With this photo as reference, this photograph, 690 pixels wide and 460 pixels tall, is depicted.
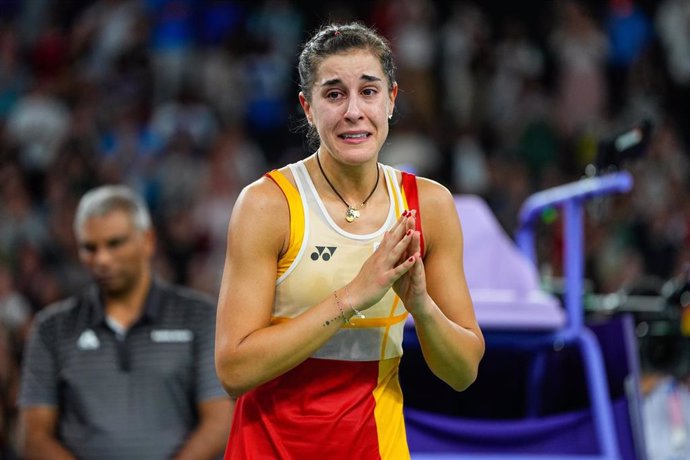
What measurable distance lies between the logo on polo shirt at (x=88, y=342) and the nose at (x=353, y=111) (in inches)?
78.0

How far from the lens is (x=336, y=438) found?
2.84 m

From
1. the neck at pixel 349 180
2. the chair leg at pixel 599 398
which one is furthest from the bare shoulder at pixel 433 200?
the chair leg at pixel 599 398

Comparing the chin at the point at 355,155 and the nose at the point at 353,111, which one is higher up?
the nose at the point at 353,111

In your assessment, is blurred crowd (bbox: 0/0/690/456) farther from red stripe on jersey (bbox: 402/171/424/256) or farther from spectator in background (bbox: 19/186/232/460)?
red stripe on jersey (bbox: 402/171/424/256)

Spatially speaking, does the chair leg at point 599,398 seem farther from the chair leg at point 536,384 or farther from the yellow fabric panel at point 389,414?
the yellow fabric panel at point 389,414

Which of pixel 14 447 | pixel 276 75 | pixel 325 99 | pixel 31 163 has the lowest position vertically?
pixel 14 447

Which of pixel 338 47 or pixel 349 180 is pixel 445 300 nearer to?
pixel 349 180

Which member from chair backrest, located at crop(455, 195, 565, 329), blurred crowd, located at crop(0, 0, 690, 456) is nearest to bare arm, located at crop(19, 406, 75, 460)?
chair backrest, located at crop(455, 195, 565, 329)

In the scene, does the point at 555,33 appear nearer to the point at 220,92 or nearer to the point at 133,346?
the point at 220,92

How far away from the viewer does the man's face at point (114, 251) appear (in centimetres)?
459

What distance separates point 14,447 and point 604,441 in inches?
130

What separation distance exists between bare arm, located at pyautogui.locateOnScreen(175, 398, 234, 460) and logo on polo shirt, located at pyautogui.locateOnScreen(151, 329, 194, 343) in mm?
251

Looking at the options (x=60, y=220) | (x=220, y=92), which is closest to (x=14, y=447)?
(x=60, y=220)

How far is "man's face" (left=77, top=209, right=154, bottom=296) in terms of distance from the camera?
15.1 ft
